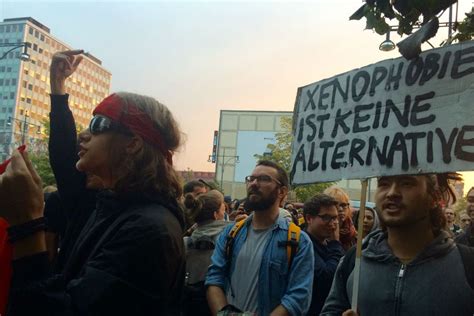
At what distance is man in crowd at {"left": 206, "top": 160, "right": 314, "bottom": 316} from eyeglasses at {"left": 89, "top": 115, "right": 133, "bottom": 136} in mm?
1757

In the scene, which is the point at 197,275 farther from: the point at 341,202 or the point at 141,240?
the point at 141,240

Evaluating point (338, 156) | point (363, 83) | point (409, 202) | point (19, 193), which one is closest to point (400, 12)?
point (363, 83)

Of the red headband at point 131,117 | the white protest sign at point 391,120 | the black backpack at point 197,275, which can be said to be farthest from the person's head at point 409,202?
the black backpack at point 197,275

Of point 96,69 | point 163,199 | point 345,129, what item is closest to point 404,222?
point 345,129

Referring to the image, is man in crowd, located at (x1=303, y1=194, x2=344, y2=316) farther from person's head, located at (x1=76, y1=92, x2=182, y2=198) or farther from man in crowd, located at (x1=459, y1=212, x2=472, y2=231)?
person's head, located at (x1=76, y1=92, x2=182, y2=198)

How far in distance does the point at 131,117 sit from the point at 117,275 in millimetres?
726

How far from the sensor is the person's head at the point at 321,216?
454 centimetres

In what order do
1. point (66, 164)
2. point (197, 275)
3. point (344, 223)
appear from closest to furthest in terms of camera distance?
point (66, 164) → point (197, 275) → point (344, 223)

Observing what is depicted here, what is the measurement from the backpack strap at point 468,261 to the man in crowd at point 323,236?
6.45 feet

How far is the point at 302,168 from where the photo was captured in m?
2.82

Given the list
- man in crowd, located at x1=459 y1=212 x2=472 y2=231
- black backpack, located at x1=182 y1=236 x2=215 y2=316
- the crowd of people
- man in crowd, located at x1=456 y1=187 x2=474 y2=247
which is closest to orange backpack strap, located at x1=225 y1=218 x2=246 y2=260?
the crowd of people

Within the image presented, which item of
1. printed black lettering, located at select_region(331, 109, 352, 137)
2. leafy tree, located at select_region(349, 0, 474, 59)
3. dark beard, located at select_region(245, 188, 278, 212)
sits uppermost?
leafy tree, located at select_region(349, 0, 474, 59)

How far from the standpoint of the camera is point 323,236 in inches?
179

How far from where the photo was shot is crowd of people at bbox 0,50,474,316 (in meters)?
1.81
